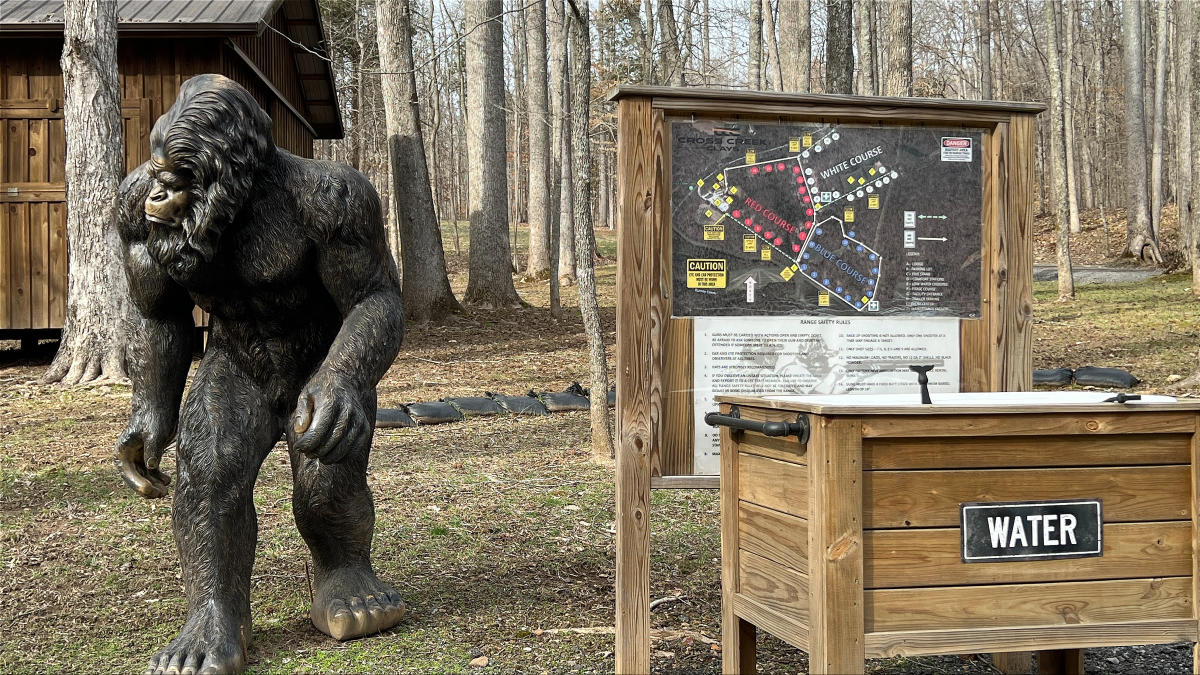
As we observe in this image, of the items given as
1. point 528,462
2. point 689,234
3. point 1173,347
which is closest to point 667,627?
point 689,234

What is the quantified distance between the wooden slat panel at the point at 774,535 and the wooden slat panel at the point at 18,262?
424 inches

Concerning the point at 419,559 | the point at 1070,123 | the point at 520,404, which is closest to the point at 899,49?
the point at 520,404

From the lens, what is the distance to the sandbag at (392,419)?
28.3 feet

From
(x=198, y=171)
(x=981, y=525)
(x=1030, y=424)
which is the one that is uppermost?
(x=198, y=171)

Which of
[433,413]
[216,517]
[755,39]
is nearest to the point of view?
[216,517]

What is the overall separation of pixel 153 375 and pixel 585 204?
3.67m

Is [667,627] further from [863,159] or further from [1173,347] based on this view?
[1173,347]

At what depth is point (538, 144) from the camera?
76.9 ft

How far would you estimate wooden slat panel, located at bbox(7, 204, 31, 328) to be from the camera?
1158 cm

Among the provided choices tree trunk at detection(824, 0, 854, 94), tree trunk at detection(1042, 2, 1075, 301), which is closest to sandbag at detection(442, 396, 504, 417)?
tree trunk at detection(824, 0, 854, 94)

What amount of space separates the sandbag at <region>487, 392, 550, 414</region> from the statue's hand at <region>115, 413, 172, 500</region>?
569 cm

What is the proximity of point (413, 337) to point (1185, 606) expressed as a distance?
11.9 m

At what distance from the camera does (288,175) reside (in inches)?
138

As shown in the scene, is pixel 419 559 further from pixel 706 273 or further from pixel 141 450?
pixel 706 273
